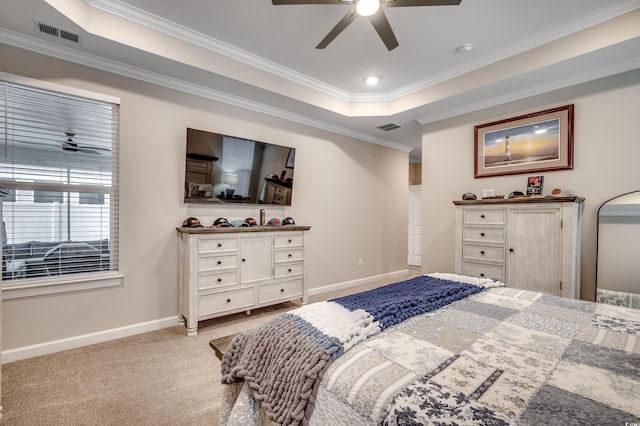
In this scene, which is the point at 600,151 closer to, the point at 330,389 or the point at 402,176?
the point at 402,176

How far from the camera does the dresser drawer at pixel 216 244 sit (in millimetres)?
2824

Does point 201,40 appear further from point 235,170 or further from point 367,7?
point 367,7

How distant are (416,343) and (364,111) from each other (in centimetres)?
356

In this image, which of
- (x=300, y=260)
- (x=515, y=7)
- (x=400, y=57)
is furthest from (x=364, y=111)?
(x=300, y=260)

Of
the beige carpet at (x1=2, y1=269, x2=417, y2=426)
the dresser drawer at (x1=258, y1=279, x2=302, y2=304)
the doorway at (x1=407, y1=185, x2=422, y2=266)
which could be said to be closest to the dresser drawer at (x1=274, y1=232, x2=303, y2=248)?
the dresser drawer at (x1=258, y1=279, x2=302, y2=304)

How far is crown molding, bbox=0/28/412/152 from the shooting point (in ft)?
7.57

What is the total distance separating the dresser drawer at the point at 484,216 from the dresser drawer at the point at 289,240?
195 cm

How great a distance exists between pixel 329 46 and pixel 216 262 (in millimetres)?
2502

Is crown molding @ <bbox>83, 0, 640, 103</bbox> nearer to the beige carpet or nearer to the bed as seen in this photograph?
the bed

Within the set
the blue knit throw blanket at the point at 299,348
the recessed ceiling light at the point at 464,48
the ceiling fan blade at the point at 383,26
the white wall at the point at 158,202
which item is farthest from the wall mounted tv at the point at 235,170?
the blue knit throw blanket at the point at 299,348

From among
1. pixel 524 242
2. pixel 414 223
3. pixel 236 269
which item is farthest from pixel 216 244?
pixel 414 223

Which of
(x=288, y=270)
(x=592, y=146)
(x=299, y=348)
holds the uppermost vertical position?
(x=592, y=146)

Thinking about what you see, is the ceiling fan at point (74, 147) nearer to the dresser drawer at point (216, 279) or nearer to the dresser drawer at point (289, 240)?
the dresser drawer at point (216, 279)

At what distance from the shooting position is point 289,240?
348 cm
